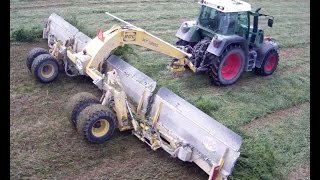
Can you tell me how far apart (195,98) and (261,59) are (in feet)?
6.96

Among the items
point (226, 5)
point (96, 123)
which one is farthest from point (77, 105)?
point (226, 5)

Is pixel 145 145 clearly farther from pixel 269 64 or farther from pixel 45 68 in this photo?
pixel 269 64

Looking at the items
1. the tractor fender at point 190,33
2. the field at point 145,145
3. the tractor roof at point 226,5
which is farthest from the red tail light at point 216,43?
the field at point 145,145

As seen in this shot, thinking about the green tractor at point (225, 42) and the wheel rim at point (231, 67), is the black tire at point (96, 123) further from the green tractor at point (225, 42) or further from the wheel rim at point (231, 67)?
the wheel rim at point (231, 67)

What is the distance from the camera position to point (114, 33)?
23.4ft

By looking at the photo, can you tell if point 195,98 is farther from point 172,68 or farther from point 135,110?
point 135,110

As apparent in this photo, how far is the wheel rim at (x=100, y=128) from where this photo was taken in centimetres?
600

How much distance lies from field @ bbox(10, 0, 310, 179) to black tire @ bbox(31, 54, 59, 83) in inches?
6.2

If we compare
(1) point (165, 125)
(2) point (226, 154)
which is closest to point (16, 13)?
(1) point (165, 125)

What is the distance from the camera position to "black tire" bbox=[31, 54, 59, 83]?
24.6 feet

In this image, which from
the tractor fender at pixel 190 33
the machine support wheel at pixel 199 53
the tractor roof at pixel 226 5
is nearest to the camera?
the tractor roof at pixel 226 5

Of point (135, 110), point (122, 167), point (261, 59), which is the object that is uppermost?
point (261, 59)

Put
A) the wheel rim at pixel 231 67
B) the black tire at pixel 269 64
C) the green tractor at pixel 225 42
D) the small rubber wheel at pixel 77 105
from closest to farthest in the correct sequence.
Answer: the small rubber wheel at pixel 77 105, the green tractor at pixel 225 42, the wheel rim at pixel 231 67, the black tire at pixel 269 64
